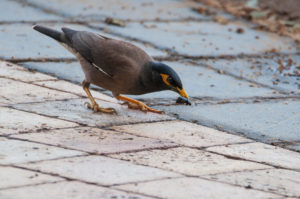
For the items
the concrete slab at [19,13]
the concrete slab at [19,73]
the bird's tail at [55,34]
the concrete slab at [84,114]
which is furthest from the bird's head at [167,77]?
the concrete slab at [19,13]

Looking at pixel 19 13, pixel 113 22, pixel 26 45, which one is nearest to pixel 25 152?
pixel 26 45

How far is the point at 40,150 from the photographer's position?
335cm

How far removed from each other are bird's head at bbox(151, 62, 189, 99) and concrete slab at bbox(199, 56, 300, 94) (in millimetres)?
1460

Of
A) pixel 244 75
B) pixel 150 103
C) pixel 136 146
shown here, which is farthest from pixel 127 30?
pixel 136 146

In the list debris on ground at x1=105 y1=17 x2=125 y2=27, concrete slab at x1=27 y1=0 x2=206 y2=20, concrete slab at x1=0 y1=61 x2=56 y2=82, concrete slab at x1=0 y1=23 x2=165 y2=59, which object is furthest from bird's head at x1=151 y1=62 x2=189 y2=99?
concrete slab at x1=27 y1=0 x2=206 y2=20

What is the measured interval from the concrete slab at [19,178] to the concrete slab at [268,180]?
825 mm

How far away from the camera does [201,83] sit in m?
5.28

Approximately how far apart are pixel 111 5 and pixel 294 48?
237 centimetres

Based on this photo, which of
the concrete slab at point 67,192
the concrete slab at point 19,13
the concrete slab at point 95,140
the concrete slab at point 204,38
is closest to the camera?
the concrete slab at point 67,192

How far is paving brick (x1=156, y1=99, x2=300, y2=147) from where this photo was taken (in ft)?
13.8

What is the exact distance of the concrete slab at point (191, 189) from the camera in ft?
9.50

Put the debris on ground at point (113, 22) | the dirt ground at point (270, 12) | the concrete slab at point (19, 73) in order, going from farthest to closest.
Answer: the dirt ground at point (270, 12) < the debris on ground at point (113, 22) < the concrete slab at point (19, 73)

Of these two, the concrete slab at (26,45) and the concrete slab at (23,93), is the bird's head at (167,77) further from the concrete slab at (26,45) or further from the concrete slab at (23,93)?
the concrete slab at (26,45)

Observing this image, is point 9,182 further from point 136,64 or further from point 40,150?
point 136,64
